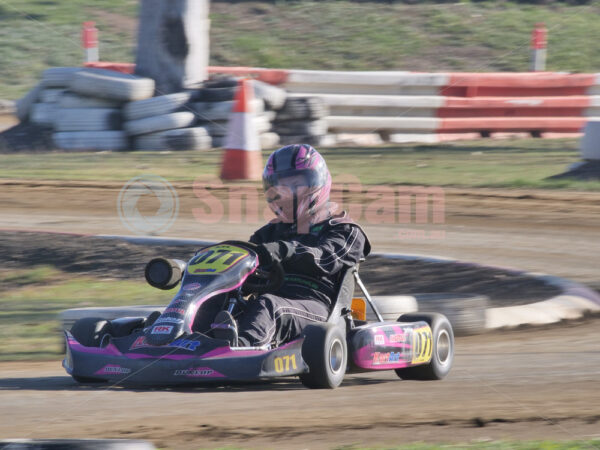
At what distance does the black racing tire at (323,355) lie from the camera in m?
4.30

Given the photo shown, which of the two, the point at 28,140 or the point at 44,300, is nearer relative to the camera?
the point at 44,300

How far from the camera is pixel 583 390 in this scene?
4359 millimetres

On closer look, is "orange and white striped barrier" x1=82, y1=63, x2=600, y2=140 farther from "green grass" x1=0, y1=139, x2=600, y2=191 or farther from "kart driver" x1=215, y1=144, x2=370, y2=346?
"kart driver" x1=215, y1=144, x2=370, y2=346

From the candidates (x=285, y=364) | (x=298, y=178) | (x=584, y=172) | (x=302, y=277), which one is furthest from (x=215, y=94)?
(x=285, y=364)

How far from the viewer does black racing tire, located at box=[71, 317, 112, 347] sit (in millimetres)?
4586

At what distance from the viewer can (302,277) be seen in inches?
191

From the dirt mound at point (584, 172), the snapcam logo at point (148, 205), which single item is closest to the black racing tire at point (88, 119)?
the snapcam logo at point (148, 205)

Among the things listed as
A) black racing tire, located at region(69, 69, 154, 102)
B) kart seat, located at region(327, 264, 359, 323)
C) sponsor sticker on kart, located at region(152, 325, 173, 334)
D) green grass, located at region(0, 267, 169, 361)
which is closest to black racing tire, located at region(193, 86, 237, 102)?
black racing tire, located at region(69, 69, 154, 102)

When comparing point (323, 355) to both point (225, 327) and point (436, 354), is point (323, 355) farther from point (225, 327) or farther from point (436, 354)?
point (436, 354)

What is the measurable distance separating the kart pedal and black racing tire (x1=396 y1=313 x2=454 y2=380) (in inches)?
40.2

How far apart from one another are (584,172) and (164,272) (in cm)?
780

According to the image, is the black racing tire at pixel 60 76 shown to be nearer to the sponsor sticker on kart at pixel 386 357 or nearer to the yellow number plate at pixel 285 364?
the sponsor sticker on kart at pixel 386 357

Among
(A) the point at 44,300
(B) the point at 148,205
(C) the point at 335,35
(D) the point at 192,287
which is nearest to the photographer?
(D) the point at 192,287

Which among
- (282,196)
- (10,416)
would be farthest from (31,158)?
(10,416)
